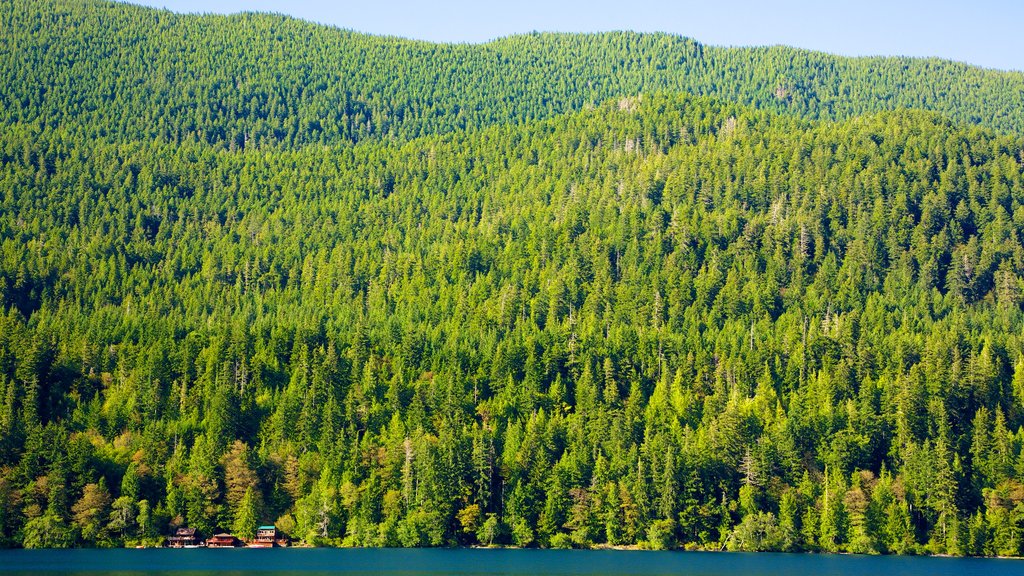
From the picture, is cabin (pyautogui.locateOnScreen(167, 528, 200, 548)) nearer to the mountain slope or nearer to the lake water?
the mountain slope

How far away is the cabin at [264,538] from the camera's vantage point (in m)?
149

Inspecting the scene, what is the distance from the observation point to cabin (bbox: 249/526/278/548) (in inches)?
5871

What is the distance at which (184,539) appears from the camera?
148 meters

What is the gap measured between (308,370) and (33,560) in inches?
2495

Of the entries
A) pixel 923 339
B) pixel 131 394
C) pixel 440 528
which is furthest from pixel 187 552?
pixel 923 339

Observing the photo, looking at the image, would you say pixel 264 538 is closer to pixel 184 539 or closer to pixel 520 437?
pixel 184 539

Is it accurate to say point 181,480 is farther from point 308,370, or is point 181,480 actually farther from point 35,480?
point 308,370

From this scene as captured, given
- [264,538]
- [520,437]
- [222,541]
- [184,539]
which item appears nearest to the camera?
[184,539]

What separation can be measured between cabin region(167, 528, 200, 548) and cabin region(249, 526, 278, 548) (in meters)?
5.92

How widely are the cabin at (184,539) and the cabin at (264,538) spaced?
592cm

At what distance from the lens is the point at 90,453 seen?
153 metres

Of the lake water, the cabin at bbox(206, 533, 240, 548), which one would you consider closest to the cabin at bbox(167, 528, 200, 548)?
the cabin at bbox(206, 533, 240, 548)

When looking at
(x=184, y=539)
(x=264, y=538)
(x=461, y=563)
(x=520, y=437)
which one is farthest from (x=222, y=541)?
(x=520, y=437)

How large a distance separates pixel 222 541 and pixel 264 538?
4.39 meters
